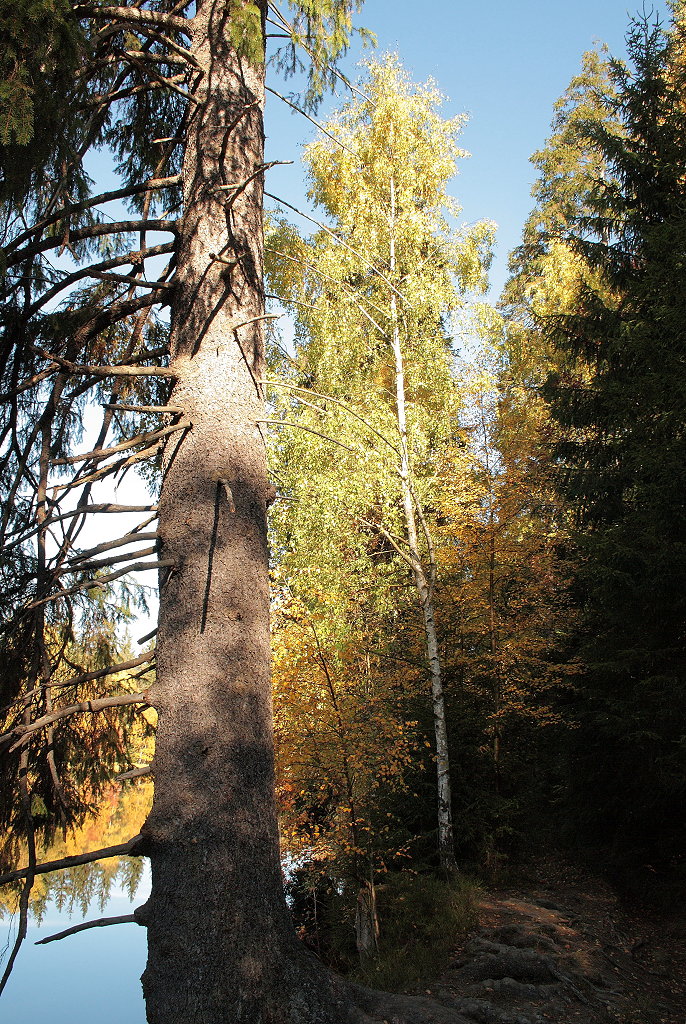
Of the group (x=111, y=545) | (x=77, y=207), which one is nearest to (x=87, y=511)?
(x=111, y=545)

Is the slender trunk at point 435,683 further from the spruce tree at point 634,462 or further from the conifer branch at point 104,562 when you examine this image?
the conifer branch at point 104,562

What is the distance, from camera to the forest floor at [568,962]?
552cm

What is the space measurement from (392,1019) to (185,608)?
1.79 metres

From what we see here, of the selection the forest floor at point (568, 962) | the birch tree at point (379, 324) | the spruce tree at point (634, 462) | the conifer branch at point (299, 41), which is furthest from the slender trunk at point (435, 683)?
the conifer branch at point (299, 41)

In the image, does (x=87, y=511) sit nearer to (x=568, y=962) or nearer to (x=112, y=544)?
(x=112, y=544)

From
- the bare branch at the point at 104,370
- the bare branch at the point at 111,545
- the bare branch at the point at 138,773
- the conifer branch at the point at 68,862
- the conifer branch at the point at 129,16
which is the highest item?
the conifer branch at the point at 129,16

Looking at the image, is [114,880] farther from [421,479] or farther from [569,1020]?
[569,1020]

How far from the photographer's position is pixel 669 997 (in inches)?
241

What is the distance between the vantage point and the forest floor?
5523 mm

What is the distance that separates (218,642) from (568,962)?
576cm

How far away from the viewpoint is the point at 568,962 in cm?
637

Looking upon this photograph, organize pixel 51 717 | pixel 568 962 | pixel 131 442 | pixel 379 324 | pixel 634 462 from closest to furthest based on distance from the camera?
pixel 51 717
pixel 131 442
pixel 568 962
pixel 634 462
pixel 379 324

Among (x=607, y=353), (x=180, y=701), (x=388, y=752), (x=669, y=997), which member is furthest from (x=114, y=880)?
(x=180, y=701)

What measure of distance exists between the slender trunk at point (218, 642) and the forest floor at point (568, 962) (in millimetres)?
3217
